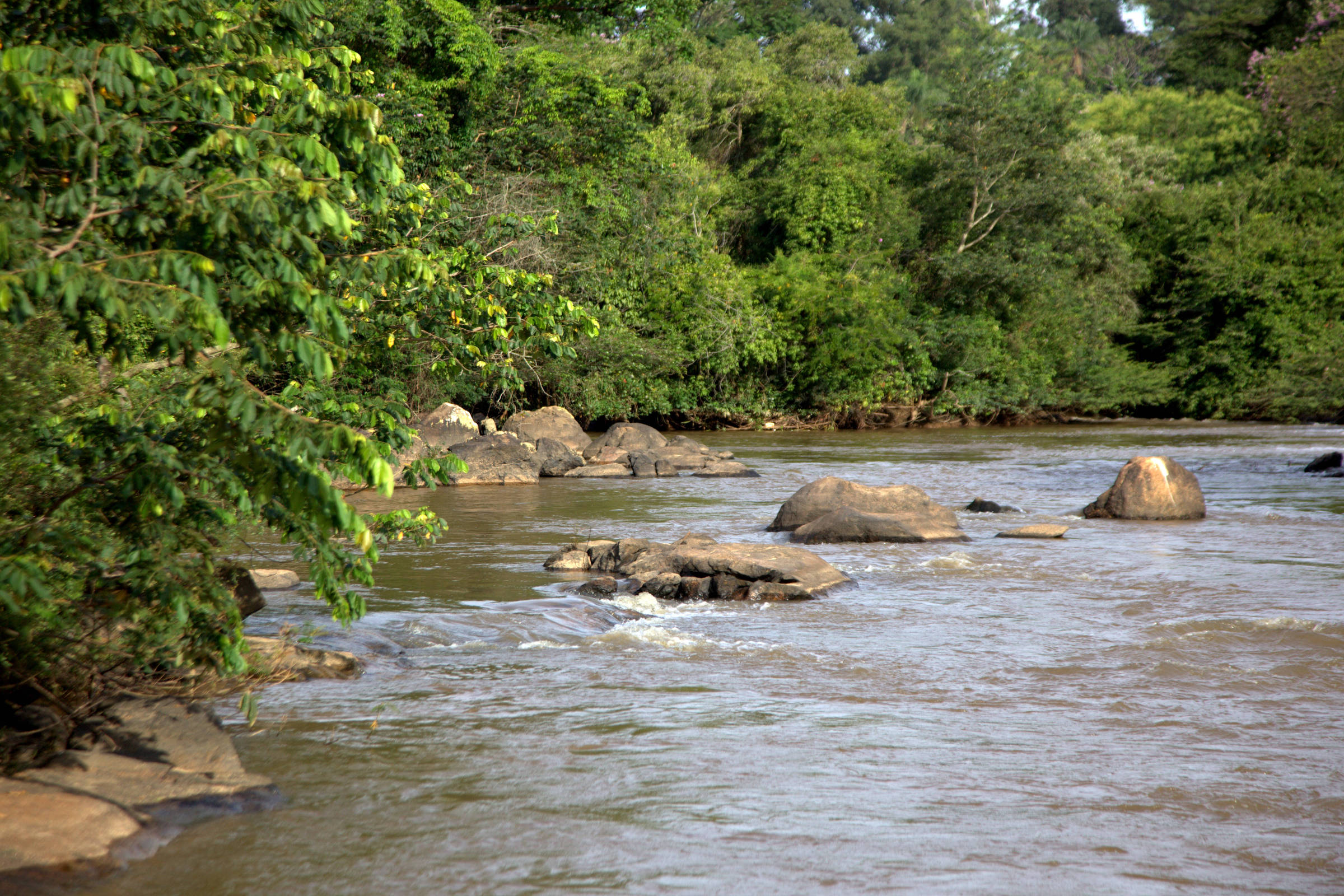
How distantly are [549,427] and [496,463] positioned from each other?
11.2ft

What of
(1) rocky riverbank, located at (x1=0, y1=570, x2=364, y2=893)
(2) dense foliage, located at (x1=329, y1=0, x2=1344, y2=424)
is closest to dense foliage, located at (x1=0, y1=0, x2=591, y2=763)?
(1) rocky riverbank, located at (x1=0, y1=570, x2=364, y2=893)

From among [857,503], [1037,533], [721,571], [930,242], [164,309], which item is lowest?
[1037,533]

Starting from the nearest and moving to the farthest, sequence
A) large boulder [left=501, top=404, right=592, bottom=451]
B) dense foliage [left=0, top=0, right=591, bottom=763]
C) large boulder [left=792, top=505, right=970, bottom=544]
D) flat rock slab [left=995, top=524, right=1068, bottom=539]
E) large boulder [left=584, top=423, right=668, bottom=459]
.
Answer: dense foliage [left=0, top=0, right=591, bottom=763] → large boulder [left=792, top=505, right=970, bottom=544] → flat rock slab [left=995, top=524, right=1068, bottom=539] → large boulder [left=584, top=423, right=668, bottom=459] → large boulder [left=501, top=404, right=592, bottom=451]

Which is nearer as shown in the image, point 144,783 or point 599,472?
point 144,783

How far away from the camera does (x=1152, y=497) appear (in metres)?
14.3

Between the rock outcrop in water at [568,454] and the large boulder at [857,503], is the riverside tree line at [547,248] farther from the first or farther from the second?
the large boulder at [857,503]

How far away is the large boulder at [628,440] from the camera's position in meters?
22.4

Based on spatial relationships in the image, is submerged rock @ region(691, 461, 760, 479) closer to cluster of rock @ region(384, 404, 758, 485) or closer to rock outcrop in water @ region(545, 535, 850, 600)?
cluster of rock @ region(384, 404, 758, 485)

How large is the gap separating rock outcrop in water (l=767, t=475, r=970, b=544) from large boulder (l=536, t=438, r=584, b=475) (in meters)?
7.94

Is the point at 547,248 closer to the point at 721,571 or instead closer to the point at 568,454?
the point at 568,454

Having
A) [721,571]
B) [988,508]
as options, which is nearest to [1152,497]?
[988,508]

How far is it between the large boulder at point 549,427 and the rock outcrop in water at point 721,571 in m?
12.1

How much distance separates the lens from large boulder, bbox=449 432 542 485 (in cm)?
1942

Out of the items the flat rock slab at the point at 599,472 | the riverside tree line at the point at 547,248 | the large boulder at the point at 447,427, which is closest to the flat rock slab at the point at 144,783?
the riverside tree line at the point at 547,248
